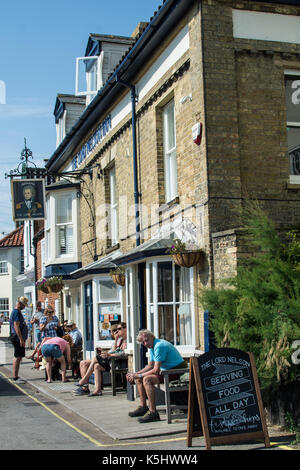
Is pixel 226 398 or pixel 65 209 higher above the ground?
pixel 65 209

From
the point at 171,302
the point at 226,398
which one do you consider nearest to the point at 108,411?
the point at 171,302

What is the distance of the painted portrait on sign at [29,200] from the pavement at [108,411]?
5.11 m

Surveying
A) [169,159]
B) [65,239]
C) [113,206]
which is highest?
[169,159]

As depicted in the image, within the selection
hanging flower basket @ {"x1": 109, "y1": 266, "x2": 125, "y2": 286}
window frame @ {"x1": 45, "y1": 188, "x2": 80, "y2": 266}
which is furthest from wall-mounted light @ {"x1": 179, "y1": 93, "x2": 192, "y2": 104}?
window frame @ {"x1": 45, "y1": 188, "x2": 80, "y2": 266}

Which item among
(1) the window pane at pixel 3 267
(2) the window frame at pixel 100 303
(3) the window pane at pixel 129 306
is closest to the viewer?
(3) the window pane at pixel 129 306

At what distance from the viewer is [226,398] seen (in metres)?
7.34

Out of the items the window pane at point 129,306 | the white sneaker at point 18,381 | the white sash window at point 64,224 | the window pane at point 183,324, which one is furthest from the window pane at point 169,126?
the white sash window at point 64,224

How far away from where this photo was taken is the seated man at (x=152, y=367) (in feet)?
30.1

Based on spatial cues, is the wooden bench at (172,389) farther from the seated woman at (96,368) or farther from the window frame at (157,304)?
the seated woman at (96,368)

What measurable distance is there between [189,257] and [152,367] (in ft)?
6.25

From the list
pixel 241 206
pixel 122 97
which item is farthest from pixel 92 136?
pixel 241 206

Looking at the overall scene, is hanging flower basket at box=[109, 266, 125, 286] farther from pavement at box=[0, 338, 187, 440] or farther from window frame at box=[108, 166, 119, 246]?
pavement at box=[0, 338, 187, 440]

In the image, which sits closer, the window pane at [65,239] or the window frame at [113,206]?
the window frame at [113,206]

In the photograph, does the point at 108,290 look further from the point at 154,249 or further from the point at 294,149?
the point at 294,149
